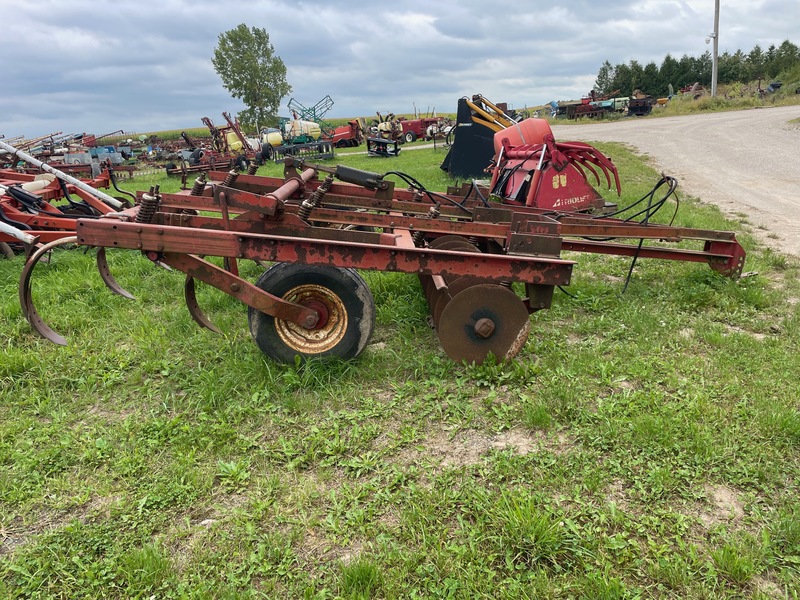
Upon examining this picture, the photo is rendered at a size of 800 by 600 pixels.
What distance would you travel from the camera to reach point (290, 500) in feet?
7.78

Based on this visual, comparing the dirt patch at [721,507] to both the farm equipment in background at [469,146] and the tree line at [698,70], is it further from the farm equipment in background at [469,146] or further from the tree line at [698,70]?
the tree line at [698,70]

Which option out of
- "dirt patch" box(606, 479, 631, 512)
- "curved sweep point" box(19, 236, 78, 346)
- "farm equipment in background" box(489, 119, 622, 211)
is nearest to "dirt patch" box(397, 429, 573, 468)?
"dirt patch" box(606, 479, 631, 512)

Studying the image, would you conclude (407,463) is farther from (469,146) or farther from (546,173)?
(469,146)

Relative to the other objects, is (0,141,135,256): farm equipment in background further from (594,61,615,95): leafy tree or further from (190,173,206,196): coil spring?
(594,61,615,95): leafy tree

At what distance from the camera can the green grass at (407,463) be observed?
1.99 metres

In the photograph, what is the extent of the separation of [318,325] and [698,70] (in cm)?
6700

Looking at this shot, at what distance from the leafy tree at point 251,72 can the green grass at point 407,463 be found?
2225 inches

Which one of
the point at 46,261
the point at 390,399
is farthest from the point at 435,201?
the point at 46,261

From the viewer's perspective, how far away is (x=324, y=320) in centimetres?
341

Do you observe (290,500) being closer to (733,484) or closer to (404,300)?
(733,484)

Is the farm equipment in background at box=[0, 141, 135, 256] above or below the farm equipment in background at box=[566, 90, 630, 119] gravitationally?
below

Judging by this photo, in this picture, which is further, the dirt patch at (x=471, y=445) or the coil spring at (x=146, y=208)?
the coil spring at (x=146, y=208)

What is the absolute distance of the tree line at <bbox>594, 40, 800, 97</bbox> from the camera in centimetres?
5159

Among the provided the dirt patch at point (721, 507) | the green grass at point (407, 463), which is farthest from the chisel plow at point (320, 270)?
the dirt patch at point (721, 507)
